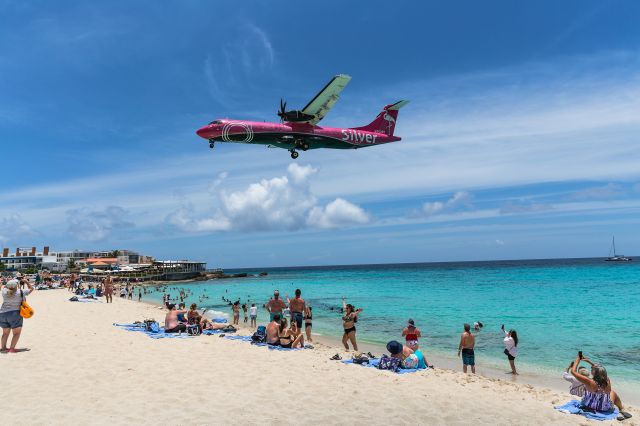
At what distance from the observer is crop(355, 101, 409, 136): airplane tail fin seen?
2233 centimetres

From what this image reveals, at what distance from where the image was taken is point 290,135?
752 inches

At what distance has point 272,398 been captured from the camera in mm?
7480

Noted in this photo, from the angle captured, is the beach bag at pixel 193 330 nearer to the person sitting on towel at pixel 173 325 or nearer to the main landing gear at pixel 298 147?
the person sitting on towel at pixel 173 325

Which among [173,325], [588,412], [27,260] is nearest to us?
[588,412]

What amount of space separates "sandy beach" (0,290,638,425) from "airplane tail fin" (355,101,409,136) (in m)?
14.2

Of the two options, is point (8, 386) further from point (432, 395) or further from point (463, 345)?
point (463, 345)

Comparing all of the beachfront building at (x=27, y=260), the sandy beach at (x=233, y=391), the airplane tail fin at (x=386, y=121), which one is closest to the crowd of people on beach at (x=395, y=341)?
the sandy beach at (x=233, y=391)

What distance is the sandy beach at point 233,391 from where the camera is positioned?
6.60 metres

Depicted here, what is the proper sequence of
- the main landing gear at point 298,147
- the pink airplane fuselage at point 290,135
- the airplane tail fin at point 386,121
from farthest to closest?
the airplane tail fin at point 386,121 → the main landing gear at point 298,147 → the pink airplane fuselage at point 290,135

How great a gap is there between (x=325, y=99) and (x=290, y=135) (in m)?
2.29

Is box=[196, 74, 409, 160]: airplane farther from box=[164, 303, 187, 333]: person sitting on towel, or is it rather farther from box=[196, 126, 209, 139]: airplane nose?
box=[164, 303, 187, 333]: person sitting on towel

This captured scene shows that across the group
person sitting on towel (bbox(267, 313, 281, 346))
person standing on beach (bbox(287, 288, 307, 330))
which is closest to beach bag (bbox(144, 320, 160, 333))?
person sitting on towel (bbox(267, 313, 281, 346))

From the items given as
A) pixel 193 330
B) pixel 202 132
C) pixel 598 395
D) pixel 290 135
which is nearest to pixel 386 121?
pixel 290 135

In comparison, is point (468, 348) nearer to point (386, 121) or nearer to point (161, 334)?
point (161, 334)
